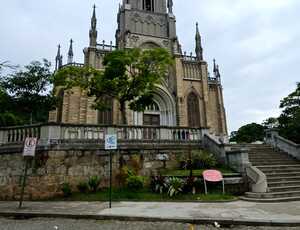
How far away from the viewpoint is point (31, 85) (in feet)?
53.2

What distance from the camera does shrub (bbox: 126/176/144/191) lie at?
9.23m

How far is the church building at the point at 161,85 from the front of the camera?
2203 cm

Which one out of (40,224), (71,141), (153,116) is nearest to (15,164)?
(71,141)

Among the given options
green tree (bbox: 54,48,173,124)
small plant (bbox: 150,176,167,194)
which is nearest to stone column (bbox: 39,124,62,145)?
small plant (bbox: 150,176,167,194)

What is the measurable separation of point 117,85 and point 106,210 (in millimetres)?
8701

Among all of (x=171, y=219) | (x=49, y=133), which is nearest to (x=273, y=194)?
(x=171, y=219)

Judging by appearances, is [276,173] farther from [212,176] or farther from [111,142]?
[111,142]

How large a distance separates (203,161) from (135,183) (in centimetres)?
334

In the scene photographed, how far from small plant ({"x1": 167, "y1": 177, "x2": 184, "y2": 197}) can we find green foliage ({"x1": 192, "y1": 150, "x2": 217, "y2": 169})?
1948 mm

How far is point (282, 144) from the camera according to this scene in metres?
13.3

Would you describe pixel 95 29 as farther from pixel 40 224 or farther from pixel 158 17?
pixel 40 224

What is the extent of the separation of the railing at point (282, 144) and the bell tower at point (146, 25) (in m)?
15.6

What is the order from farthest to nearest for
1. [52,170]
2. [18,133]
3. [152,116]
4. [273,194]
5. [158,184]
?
[152,116] → [18,133] → [52,170] → [158,184] → [273,194]

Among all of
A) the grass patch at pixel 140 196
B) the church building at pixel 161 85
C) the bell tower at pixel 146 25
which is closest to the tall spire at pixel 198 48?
the church building at pixel 161 85
